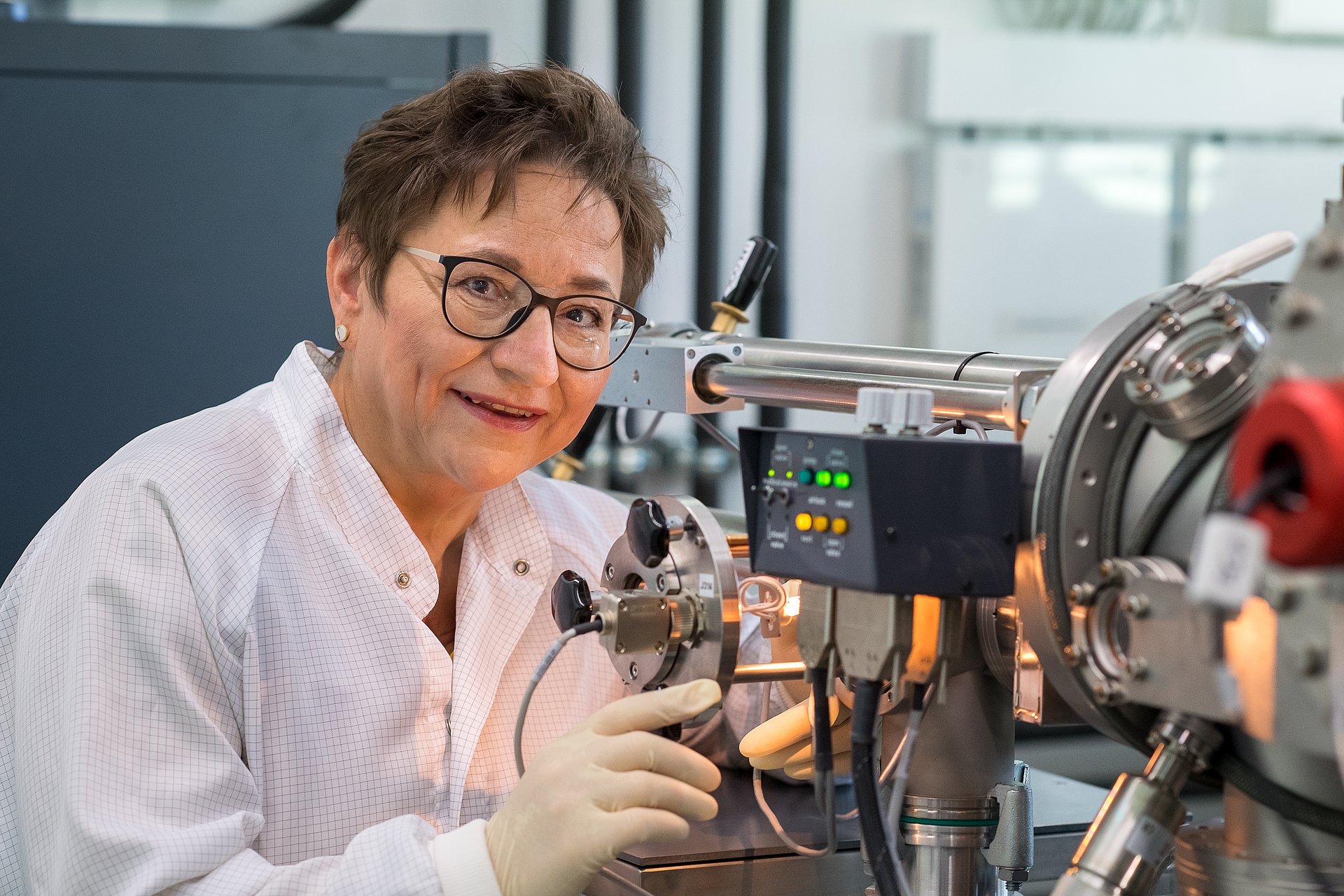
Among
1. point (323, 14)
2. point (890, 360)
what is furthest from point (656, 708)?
point (323, 14)

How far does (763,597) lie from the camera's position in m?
0.96

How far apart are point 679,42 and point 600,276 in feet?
5.60

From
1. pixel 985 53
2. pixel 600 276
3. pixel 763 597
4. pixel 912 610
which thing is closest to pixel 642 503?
pixel 763 597

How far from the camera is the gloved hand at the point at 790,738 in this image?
101 cm

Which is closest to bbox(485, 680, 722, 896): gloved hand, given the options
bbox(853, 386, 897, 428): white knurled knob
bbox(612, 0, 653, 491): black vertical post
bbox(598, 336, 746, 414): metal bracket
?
bbox(853, 386, 897, 428): white knurled knob

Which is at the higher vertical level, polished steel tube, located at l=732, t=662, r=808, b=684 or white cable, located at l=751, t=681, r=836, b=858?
polished steel tube, located at l=732, t=662, r=808, b=684

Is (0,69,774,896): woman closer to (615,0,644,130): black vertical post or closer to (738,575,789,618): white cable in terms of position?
(738,575,789,618): white cable

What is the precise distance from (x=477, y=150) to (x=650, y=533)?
1.56 feet

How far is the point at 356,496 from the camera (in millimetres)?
1273

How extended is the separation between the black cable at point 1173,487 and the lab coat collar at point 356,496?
0.73 meters

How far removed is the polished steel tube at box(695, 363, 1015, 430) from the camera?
2.86 ft

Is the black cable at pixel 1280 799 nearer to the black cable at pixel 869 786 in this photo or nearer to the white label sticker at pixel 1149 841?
the white label sticker at pixel 1149 841

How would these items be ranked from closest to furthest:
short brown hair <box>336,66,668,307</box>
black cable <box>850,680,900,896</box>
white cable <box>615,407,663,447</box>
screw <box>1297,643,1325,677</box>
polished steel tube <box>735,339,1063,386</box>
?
screw <box>1297,643,1325,677</box> → black cable <box>850,680,900,896</box> → polished steel tube <box>735,339,1063,386</box> → short brown hair <box>336,66,668,307</box> → white cable <box>615,407,663,447</box>

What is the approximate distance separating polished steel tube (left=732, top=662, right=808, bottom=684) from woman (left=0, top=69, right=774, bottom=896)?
0.05 meters
